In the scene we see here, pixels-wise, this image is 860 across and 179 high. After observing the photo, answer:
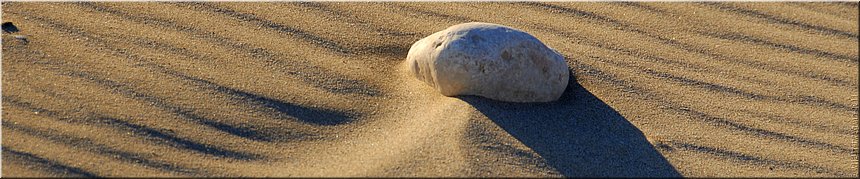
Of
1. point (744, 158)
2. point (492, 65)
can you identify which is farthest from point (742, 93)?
point (492, 65)

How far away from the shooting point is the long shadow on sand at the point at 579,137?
2891 millimetres

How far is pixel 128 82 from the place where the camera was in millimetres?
3104

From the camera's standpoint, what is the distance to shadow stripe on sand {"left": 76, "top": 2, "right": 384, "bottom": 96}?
321cm

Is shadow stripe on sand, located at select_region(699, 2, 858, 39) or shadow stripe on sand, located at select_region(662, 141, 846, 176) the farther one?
shadow stripe on sand, located at select_region(699, 2, 858, 39)

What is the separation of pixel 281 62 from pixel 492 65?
78 centimetres

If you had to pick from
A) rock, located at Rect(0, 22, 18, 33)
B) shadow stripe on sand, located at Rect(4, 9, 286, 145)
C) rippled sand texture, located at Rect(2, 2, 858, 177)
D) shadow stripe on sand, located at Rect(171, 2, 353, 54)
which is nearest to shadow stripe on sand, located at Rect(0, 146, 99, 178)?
rippled sand texture, located at Rect(2, 2, 858, 177)

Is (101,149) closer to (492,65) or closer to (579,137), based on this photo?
(492,65)

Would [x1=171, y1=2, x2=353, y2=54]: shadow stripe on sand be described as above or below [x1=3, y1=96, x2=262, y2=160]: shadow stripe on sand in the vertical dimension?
below

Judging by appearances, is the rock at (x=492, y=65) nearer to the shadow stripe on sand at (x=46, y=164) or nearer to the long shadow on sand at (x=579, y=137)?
the long shadow on sand at (x=579, y=137)

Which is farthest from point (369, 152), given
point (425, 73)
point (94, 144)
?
point (94, 144)

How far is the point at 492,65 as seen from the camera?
3.01 m

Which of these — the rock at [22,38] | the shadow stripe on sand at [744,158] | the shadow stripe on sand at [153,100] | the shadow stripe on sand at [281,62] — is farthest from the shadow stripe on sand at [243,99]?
the shadow stripe on sand at [744,158]

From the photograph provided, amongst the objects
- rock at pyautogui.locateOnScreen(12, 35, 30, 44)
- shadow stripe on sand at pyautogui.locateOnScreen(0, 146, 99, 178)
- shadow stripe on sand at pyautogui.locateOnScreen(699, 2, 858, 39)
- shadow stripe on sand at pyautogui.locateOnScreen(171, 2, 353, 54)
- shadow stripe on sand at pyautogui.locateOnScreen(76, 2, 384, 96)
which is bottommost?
shadow stripe on sand at pyautogui.locateOnScreen(699, 2, 858, 39)

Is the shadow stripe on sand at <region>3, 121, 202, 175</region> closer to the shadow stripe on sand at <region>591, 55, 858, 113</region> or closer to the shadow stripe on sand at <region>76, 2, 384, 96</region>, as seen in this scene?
the shadow stripe on sand at <region>76, 2, 384, 96</region>
